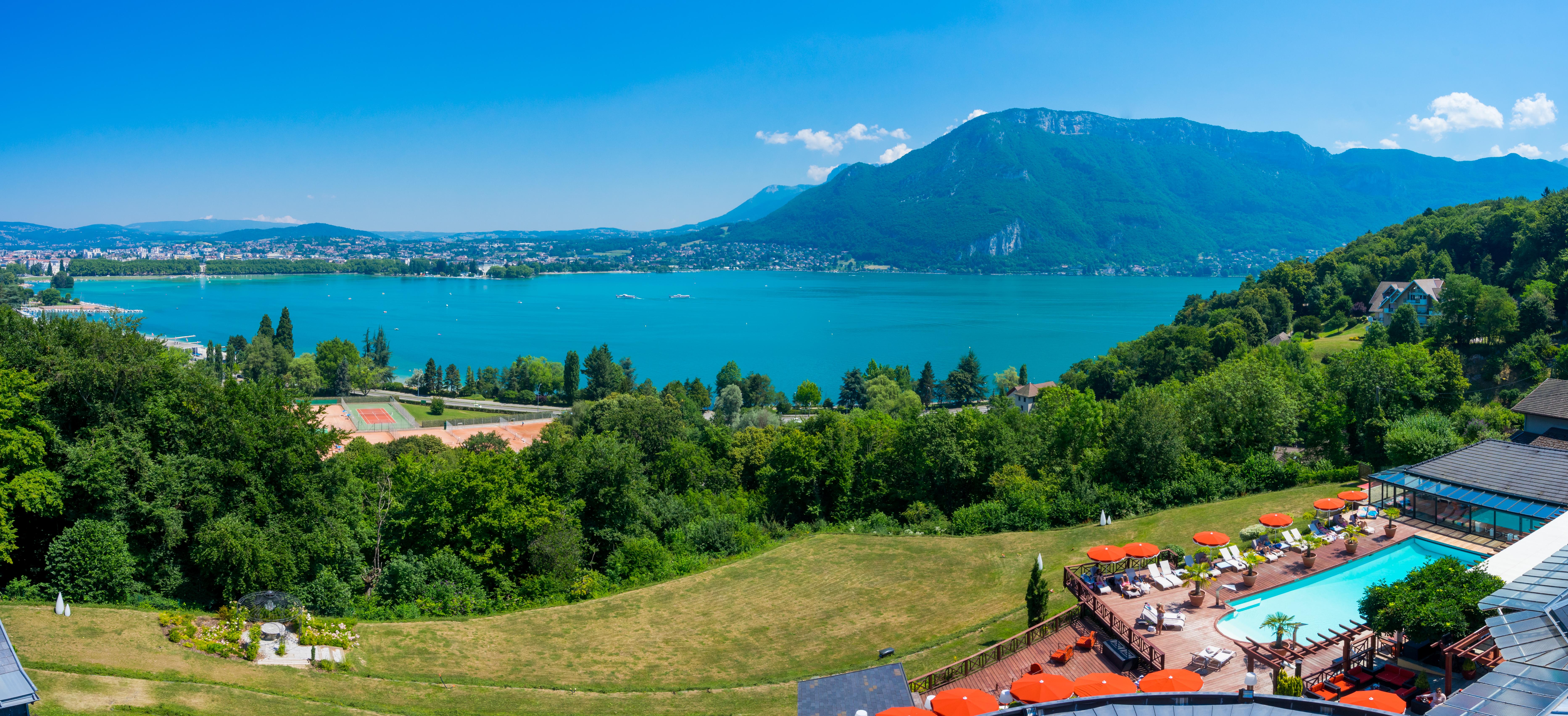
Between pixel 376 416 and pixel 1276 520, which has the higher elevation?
pixel 1276 520

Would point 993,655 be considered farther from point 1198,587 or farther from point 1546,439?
point 1546,439

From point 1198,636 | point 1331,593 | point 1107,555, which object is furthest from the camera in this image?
point 1107,555

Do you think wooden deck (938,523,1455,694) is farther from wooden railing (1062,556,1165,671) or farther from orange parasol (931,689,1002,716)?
orange parasol (931,689,1002,716)

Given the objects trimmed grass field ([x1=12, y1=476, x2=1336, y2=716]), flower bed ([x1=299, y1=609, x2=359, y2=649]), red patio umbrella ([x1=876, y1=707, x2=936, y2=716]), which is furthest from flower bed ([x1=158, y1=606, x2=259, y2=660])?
red patio umbrella ([x1=876, y1=707, x2=936, y2=716])

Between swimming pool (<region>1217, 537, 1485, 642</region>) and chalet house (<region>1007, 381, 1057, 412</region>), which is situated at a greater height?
swimming pool (<region>1217, 537, 1485, 642</region>)

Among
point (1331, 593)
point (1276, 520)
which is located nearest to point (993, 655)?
point (1331, 593)

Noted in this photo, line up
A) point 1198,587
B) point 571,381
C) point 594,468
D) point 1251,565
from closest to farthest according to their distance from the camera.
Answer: point 1198,587, point 1251,565, point 594,468, point 571,381

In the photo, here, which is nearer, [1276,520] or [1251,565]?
[1251,565]
